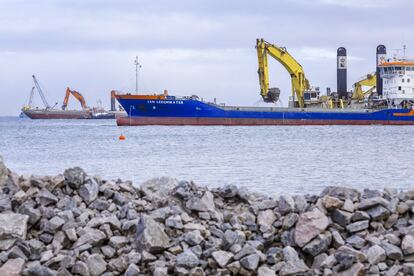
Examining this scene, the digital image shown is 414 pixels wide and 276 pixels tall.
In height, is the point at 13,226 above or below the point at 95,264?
above

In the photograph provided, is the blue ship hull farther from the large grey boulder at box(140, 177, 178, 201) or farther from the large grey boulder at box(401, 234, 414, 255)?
the large grey boulder at box(401, 234, 414, 255)

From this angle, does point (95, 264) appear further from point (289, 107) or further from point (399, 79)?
point (289, 107)

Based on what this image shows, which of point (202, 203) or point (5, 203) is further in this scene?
point (5, 203)

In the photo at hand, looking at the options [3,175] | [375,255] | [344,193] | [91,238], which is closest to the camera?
[375,255]

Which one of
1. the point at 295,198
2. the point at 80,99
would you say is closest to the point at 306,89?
the point at 295,198

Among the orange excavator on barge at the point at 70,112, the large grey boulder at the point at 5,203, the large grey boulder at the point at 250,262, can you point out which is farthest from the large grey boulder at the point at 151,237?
the orange excavator on barge at the point at 70,112

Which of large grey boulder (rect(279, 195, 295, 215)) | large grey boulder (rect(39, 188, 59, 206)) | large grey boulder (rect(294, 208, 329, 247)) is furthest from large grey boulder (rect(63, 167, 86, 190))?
large grey boulder (rect(294, 208, 329, 247))

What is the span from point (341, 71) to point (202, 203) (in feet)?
205

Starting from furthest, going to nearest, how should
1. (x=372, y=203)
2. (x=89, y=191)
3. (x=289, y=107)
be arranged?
(x=289, y=107) → (x=89, y=191) → (x=372, y=203)

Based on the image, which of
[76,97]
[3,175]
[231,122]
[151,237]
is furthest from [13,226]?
[76,97]

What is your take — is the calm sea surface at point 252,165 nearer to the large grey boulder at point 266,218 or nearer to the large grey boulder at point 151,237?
the large grey boulder at point 266,218

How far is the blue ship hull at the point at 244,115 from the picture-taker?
6141 cm

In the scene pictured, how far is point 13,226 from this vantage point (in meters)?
7.83

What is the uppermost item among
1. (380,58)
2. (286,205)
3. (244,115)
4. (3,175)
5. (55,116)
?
(380,58)
